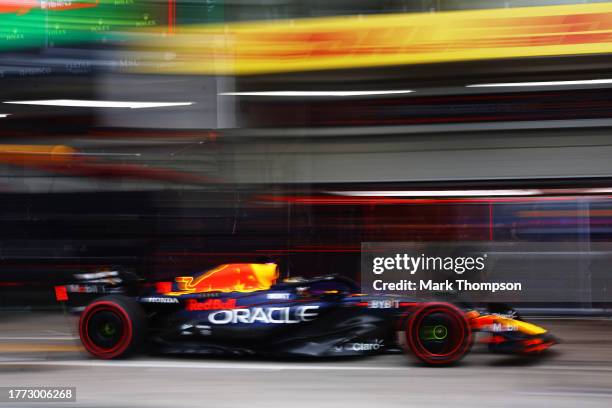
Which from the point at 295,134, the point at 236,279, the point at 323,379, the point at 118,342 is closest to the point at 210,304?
the point at 236,279

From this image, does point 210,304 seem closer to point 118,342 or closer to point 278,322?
point 278,322

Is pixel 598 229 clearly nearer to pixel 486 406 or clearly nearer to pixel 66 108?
pixel 486 406

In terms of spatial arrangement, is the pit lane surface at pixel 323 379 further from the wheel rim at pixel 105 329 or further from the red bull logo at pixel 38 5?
the red bull logo at pixel 38 5

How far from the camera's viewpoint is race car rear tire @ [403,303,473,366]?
221 inches

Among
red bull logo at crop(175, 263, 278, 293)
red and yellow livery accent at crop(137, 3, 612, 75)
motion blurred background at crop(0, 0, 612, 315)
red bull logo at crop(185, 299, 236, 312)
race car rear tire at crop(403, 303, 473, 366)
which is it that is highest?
red and yellow livery accent at crop(137, 3, 612, 75)

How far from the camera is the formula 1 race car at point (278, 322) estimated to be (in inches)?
224

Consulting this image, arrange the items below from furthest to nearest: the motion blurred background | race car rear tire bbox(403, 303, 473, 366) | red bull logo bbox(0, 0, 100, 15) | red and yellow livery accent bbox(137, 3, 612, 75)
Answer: red and yellow livery accent bbox(137, 3, 612, 75)
red bull logo bbox(0, 0, 100, 15)
the motion blurred background
race car rear tire bbox(403, 303, 473, 366)

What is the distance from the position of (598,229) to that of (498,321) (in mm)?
2027

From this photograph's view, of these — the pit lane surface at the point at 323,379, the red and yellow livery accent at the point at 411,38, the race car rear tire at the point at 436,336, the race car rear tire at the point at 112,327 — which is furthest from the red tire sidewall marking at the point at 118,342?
the red and yellow livery accent at the point at 411,38

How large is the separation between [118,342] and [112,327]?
0.14m

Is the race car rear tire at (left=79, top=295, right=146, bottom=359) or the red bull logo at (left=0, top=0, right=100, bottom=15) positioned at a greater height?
the red bull logo at (left=0, top=0, right=100, bottom=15)

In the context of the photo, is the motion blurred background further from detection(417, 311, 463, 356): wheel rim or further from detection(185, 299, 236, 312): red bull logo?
detection(417, 311, 463, 356): wheel rim

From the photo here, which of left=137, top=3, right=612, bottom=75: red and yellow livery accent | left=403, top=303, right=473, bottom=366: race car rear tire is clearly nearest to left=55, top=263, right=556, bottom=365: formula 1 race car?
left=403, top=303, right=473, bottom=366: race car rear tire

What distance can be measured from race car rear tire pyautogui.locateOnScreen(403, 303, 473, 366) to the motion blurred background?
74 cm
